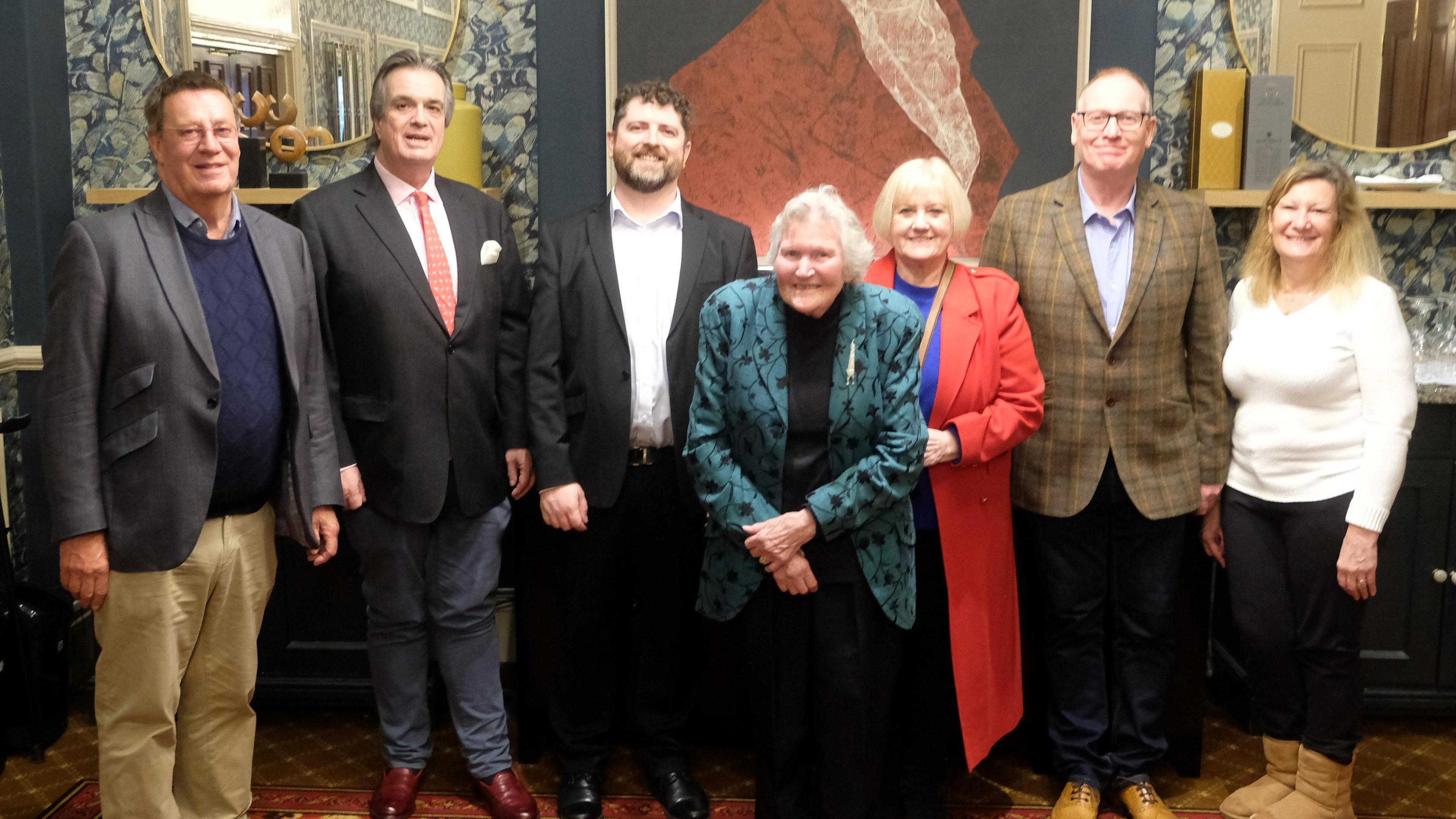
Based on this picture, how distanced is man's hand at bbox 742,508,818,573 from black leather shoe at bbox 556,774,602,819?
83cm

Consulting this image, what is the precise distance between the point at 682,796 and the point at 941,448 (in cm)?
105

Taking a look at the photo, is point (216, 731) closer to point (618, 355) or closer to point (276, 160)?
point (618, 355)

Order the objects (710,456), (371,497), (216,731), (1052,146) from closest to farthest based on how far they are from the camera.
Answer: (710,456)
(216,731)
(371,497)
(1052,146)

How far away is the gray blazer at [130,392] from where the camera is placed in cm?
211

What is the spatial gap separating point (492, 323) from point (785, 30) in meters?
1.38

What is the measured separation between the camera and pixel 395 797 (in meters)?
2.68

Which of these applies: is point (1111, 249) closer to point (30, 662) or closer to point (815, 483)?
point (815, 483)

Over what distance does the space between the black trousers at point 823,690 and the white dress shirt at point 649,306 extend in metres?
0.50

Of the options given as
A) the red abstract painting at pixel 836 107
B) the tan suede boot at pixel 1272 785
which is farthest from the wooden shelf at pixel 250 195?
the tan suede boot at pixel 1272 785

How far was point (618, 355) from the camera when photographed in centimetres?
256

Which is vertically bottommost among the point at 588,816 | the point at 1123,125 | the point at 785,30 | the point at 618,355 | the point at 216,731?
the point at 588,816

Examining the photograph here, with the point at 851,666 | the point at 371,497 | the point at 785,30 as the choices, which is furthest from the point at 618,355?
the point at 785,30

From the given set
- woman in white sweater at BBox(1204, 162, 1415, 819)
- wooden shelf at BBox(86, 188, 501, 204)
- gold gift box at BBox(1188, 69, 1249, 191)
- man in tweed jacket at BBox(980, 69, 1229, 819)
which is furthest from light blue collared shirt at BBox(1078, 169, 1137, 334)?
wooden shelf at BBox(86, 188, 501, 204)

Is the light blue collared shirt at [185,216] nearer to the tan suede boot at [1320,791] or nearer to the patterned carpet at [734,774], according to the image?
the patterned carpet at [734,774]
